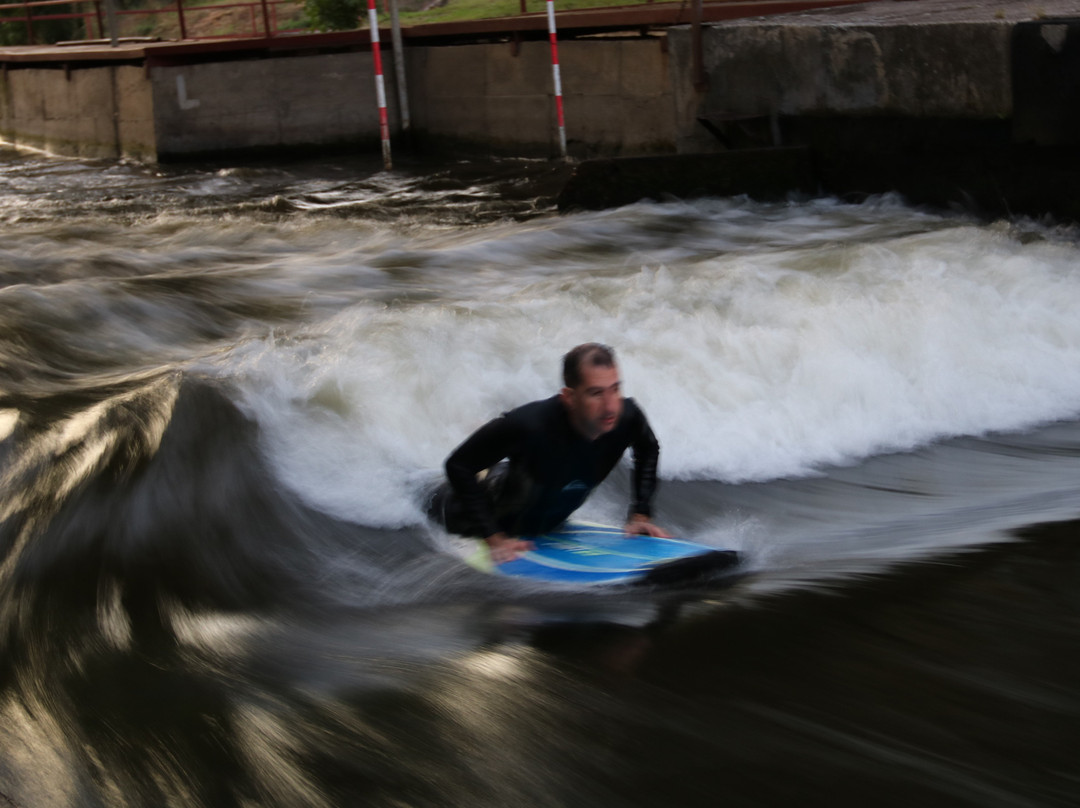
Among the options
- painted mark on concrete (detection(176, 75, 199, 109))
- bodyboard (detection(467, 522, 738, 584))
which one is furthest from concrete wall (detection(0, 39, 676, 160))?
bodyboard (detection(467, 522, 738, 584))

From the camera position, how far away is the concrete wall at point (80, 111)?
17.8m

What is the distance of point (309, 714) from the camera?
11.6 feet

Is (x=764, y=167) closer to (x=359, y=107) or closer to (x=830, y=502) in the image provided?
(x=830, y=502)

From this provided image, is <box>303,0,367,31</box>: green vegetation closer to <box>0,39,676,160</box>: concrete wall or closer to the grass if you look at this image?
the grass

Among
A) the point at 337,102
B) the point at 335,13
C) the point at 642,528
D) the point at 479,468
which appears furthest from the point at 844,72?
the point at 335,13

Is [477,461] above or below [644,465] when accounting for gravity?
above

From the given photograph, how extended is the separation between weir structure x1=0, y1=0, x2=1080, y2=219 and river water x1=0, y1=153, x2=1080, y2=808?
1157 mm

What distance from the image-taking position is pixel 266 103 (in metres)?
17.7

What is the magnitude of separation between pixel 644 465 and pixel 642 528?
24 cm

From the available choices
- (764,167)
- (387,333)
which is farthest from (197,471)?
(764,167)

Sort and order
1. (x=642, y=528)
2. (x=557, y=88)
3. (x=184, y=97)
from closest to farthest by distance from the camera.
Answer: (x=642, y=528) < (x=557, y=88) < (x=184, y=97)

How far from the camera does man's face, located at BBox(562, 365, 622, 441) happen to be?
3.97 meters

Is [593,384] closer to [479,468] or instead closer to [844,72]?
[479,468]

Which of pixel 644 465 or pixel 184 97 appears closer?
pixel 644 465
